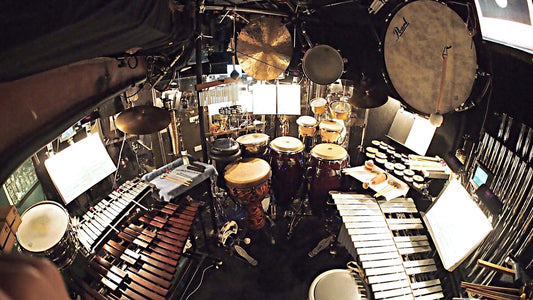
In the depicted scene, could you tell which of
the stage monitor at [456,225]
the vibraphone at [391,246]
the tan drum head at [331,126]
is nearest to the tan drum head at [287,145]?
the tan drum head at [331,126]

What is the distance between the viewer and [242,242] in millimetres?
6094

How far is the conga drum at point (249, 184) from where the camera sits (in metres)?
5.40

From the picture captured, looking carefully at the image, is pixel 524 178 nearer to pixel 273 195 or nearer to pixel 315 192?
pixel 315 192

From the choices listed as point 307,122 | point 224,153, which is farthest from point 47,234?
point 307,122

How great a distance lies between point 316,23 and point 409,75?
3.10m

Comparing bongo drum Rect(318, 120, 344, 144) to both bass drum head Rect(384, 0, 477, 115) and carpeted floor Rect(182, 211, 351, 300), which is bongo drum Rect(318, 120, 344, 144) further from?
bass drum head Rect(384, 0, 477, 115)

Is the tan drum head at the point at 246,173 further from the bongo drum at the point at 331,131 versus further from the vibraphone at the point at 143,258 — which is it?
the bongo drum at the point at 331,131

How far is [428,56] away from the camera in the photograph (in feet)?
9.68

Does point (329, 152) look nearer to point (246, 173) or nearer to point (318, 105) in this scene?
point (318, 105)

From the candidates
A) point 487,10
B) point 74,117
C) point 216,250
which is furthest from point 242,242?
point 487,10

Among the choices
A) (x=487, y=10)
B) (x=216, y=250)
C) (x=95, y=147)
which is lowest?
(x=216, y=250)

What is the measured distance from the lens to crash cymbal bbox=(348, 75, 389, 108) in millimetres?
4492

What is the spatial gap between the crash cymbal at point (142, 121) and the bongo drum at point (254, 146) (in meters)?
2.74

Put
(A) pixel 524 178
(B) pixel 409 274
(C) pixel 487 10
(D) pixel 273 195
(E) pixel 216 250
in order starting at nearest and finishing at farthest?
(C) pixel 487 10 → (A) pixel 524 178 → (B) pixel 409 274 → (E) pixel 216 250 → (D) pixel 273 195
